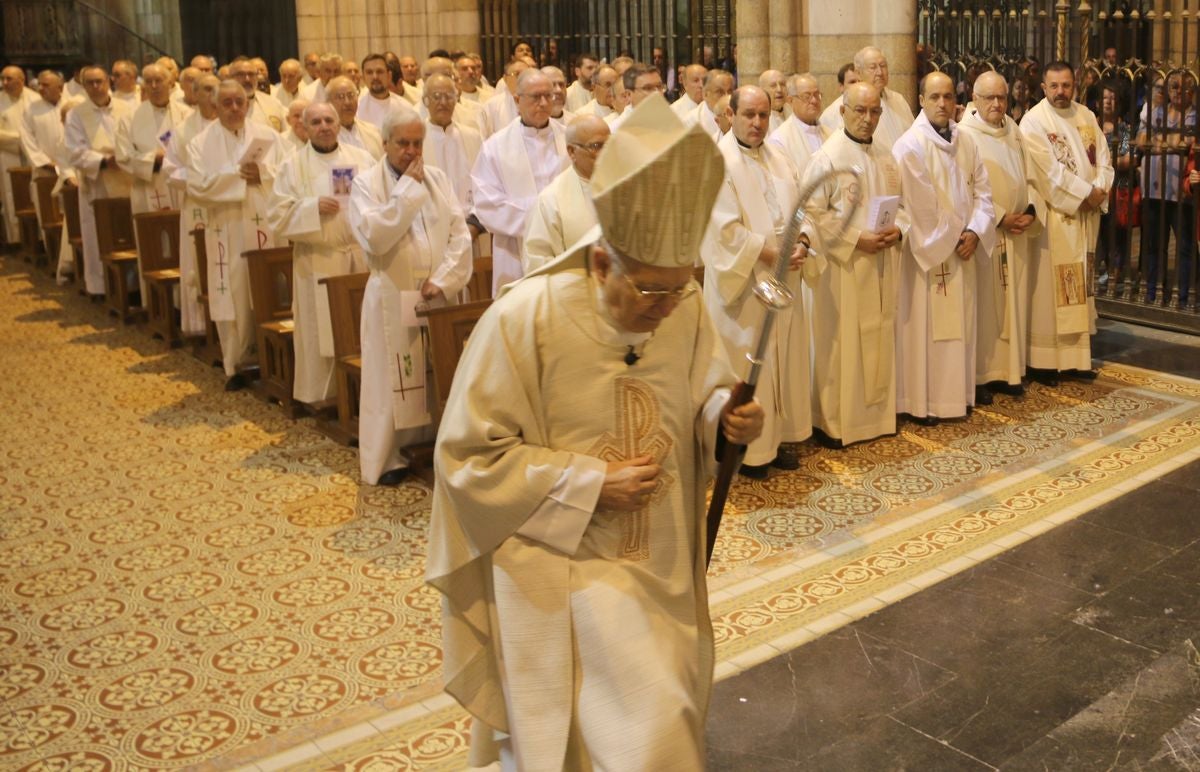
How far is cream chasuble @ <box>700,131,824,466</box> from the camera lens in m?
6.34

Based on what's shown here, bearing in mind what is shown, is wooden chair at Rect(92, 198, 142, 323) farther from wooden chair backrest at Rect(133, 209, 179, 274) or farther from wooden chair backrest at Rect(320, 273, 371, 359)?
wooden chair backrest at Rect(320, 273, 371, 359)

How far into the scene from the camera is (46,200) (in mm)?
12648

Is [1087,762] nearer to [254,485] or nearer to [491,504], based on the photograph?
[491,504]

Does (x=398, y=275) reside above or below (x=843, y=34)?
below

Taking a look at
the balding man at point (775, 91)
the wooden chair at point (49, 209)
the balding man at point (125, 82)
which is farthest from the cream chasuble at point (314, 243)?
the wooden chair at point (49, 209)

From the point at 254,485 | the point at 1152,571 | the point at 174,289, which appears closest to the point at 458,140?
the point at 174,289

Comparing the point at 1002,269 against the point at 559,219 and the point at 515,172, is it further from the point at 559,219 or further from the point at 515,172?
the point at 559,219

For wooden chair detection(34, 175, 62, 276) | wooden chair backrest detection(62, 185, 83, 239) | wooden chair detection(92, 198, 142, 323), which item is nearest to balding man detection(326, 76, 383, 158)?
wooden chair detection(92, 198, 142, 323)

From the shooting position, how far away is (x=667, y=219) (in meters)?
2.67

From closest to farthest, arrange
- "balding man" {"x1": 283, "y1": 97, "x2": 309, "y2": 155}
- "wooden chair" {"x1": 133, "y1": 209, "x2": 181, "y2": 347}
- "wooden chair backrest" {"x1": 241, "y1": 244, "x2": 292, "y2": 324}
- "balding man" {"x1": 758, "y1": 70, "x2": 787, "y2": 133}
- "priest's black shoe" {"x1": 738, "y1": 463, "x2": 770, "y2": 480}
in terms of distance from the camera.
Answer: "priest's black shoe" {"x1": 738, "y1": 463, "x2": 770, "y2": 480} < "wooden chair backrest" {"x1": 241, "y1": 244, "x2": 292, "y2": 324} < "balding man" {"x1": 283, "y1": 97, "x2": 309, "y2": 155} < "balding man" {"x1": 758, "y1": 70, "x2": 787, "y2": 133} < "wooden chair" {"x1": 133, "y1": 209, "x2": 181, "y2": 347}

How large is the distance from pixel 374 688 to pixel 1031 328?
512 cm

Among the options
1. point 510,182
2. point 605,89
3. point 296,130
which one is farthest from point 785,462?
point 605,89

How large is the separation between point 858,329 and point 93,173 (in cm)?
669

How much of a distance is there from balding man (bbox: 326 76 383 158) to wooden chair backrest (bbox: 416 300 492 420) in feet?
6.42
